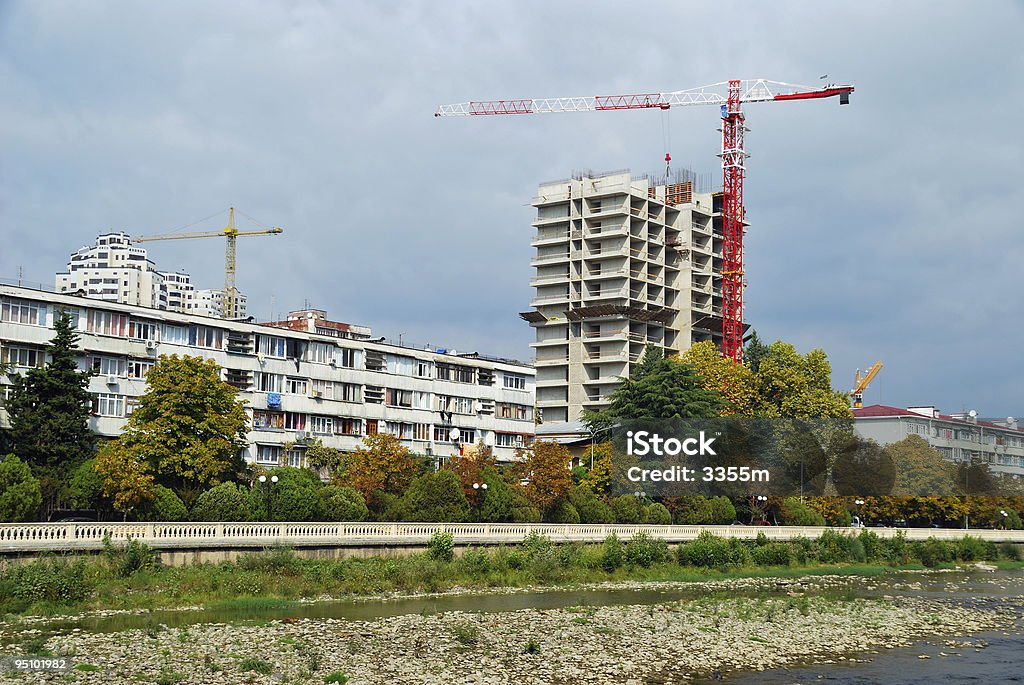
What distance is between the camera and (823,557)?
92.1m

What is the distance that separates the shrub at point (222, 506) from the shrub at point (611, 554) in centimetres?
2297

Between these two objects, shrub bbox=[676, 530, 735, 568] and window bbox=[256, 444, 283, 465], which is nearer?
shrub bbox=[676, 530, 735, 568]

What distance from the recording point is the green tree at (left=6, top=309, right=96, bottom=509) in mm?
77688

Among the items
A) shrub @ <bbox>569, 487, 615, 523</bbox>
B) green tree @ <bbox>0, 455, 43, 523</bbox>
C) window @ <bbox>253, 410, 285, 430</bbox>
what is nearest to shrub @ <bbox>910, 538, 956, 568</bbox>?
shrub @ <bbox>569, 487, 615, 523</bbox>

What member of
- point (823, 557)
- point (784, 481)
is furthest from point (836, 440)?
point (823, 557)

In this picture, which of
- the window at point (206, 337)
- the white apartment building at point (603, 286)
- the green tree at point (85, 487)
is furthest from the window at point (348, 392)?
the white apartment building at point (603, 286)

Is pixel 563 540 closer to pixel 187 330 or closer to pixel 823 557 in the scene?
pixel 823 557

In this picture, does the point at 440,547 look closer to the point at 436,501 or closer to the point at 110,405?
the point at 436,501

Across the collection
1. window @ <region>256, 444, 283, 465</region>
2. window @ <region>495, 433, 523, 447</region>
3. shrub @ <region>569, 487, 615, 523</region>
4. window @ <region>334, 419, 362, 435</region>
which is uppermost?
window @ <region>334, 419, 362, 435</region>

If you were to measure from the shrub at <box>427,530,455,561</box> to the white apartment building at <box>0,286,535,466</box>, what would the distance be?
34544 millimetres

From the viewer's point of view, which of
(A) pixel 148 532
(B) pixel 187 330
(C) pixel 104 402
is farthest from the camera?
(B) pixel 187 330

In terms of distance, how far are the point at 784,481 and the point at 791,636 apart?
59.8 m

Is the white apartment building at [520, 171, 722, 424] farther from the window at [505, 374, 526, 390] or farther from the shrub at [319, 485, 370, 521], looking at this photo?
the shrub at [319, 485, 370, 521]

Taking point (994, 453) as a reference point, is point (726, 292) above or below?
above
